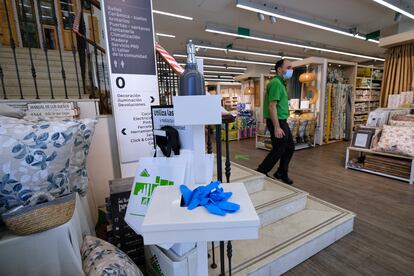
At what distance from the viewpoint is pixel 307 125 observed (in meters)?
5.61

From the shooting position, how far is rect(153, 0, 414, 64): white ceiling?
517cm

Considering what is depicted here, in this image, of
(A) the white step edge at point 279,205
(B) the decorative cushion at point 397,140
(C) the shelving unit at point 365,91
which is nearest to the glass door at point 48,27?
(A) the white step edge at point 279,205

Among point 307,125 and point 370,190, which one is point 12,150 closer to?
point 370,190

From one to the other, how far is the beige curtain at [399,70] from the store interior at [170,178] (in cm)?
2

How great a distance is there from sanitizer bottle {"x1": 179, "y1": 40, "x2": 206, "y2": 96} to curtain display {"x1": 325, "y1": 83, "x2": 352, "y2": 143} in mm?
6104

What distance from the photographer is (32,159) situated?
907mm

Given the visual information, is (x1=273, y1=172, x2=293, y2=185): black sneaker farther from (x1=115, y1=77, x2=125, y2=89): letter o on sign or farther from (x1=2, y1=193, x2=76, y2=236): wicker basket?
(x1=2, y1=193, x2=76, y2=236): wicker basket

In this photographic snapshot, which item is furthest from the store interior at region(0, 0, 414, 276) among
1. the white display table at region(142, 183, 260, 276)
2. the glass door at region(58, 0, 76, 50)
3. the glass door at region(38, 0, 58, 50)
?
the glass door at region(58, 0, 76, 50)

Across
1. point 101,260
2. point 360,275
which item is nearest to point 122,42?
point 101,260

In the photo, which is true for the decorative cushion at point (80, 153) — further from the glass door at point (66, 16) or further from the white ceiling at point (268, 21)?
the glass door at point (66, 16)

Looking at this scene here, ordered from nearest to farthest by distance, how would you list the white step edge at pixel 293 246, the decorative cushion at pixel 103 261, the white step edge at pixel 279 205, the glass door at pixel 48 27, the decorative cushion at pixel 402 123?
the decorative cushion at pixel 103 261 < the white step edge at pixel 293 246 < the white step edge at pixel 279 205 < the decorative cushion at pixel 402 123 < the glass door at pixel 48 27

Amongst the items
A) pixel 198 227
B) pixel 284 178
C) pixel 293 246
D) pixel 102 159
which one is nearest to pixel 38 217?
pixel 198 227

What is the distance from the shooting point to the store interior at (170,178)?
810mm

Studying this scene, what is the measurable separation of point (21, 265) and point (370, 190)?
12.4ft
